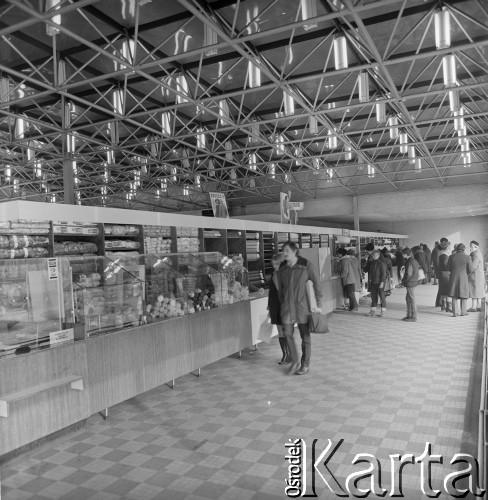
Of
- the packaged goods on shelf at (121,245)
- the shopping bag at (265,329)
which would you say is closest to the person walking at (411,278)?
the shopping bag at (265,329)

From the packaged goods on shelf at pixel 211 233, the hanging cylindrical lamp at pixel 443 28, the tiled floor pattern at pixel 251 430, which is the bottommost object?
the tiled floor pattern at pixel 251 430

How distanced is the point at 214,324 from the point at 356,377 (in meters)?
1.78

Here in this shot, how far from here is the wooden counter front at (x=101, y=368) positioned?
337 cm

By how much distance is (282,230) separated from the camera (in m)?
10.6

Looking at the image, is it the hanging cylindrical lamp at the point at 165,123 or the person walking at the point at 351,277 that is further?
the hanging cylindrical lamp at the point at 165,123

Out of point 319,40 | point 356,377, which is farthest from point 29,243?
point 319,40

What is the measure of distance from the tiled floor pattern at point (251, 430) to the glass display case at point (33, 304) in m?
0.85

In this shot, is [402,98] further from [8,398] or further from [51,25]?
[8,398]

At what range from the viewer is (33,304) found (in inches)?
151

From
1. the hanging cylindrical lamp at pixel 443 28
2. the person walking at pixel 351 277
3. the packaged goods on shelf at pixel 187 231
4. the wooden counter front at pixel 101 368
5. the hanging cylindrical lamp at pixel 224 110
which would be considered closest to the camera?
the wooden counter front at pixel 101 368

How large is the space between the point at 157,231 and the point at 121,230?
937 millimetres

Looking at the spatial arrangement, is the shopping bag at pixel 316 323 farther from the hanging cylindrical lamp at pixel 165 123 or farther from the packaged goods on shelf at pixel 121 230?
Result: the hanging cylindrical lamp at pixel 165 123

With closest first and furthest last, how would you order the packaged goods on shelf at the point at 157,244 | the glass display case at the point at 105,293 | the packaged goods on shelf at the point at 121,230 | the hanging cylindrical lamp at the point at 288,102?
1. the glass display case at the point at 105,293
2. the packaged goods on shelf at the point at 121,230
3. the packaged goods on shelf at the point at 157,244
4. the hanging cylindrical lamp at the point at 288,102

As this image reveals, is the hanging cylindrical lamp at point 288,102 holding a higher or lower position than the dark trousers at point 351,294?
higher
